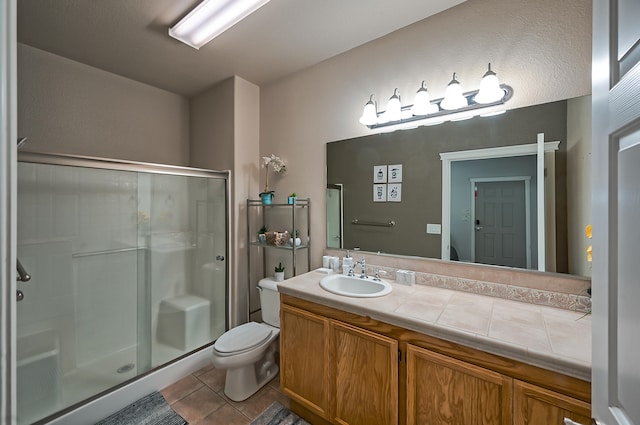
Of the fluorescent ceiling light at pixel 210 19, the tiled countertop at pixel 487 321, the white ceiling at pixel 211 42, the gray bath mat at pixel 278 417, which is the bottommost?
the gray bath mat at pixel 278 417

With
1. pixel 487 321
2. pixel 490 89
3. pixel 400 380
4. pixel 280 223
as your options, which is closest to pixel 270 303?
pixel 280 223

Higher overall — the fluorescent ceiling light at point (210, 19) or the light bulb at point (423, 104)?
the fluorescent ceiling light at point (210, 19)

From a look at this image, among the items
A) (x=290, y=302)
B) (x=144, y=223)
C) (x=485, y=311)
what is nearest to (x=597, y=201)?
(x=485, y=311)

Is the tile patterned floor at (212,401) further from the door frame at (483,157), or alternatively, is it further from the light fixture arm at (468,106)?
the light fixture arm at (468,106)

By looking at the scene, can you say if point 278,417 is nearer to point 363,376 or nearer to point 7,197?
point 363,376

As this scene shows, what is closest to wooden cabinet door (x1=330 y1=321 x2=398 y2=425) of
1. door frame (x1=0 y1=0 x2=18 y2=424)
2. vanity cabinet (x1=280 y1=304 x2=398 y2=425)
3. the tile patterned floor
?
vanity cabinet (x1=280 y1=304 x2=398 y2=425)

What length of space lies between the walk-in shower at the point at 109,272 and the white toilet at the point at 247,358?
1.85ft

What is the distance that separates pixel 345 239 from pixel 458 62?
141cm

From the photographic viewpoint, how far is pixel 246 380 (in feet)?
6.15

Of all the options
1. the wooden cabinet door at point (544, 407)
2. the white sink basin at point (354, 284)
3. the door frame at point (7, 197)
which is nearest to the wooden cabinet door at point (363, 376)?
the white sink basin at point (354, 284)

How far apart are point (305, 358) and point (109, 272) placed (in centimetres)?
153

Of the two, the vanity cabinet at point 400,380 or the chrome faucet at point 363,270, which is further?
the chrome faucet at point 363,270

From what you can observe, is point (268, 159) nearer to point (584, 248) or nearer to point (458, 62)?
point (458, 62)

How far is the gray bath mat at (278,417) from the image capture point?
1640 mm
